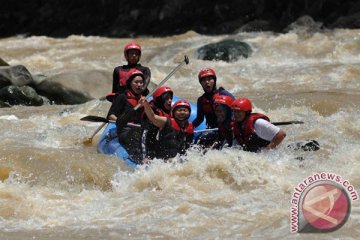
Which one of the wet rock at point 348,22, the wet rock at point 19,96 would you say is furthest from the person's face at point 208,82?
the wet rock at point 348,22

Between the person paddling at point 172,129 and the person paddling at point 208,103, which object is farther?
the person paddling at point 208,103

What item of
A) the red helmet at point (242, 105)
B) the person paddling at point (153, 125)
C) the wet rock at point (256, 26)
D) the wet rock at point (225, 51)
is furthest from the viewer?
the wet rock at point (256, 26)

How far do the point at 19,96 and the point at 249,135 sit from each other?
16.3 feet

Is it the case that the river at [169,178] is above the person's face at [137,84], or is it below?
below

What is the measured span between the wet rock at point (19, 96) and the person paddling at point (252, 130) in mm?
4630

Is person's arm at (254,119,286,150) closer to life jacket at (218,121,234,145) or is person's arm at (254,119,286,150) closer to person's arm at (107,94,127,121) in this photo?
life jacket at (218,121,234,145)

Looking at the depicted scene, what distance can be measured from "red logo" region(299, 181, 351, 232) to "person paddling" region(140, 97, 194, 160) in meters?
1.79

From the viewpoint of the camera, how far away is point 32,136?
720 cm

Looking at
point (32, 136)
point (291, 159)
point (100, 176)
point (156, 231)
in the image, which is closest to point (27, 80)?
point (32, 136)

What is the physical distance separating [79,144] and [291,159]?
2.42 metres

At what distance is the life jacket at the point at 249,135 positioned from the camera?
17.7ft

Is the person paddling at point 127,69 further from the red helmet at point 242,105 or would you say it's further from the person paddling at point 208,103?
the red helmet at point 242,105

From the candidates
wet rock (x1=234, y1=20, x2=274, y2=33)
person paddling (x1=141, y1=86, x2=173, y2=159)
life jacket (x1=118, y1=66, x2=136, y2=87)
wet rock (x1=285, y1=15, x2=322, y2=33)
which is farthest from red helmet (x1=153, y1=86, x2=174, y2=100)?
wet rock (x1=234, y1=20, x2=274, y2=33)

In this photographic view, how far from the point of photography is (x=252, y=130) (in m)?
5.40
